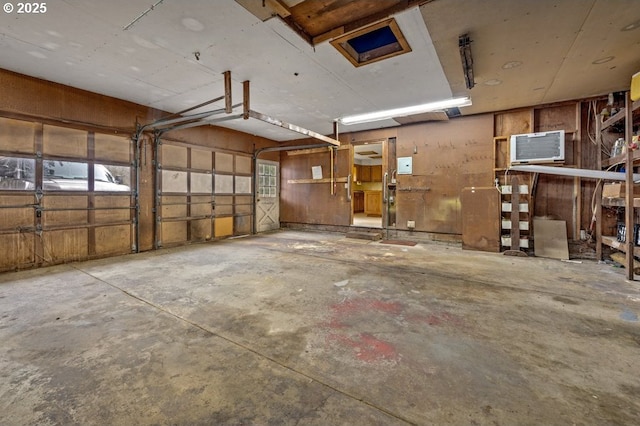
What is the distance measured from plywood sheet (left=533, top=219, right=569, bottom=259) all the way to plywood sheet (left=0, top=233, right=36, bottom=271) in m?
7.93

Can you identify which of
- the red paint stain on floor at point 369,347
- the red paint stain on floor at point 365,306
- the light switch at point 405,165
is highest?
the light switch at point 405,165

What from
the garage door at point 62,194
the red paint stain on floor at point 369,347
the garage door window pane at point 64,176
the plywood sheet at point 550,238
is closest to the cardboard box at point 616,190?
the plywood sheet at point 550,238

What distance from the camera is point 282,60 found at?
3.42m

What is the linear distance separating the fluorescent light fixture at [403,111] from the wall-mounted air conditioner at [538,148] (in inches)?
48.8

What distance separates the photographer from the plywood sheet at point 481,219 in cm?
506

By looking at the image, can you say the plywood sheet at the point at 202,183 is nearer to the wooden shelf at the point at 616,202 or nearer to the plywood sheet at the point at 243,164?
the plywood sheet at the point at 243,164

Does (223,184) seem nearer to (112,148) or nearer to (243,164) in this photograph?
(243,164)

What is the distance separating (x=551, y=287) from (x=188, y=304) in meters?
3.92

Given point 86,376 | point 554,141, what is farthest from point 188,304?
point 554,141

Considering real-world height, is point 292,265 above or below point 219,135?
below

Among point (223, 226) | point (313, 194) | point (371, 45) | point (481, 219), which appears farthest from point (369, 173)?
point (371, 45)

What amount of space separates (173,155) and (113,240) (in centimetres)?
196

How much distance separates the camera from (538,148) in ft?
15.9

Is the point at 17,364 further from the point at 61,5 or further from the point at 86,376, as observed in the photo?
the point at 61,5
